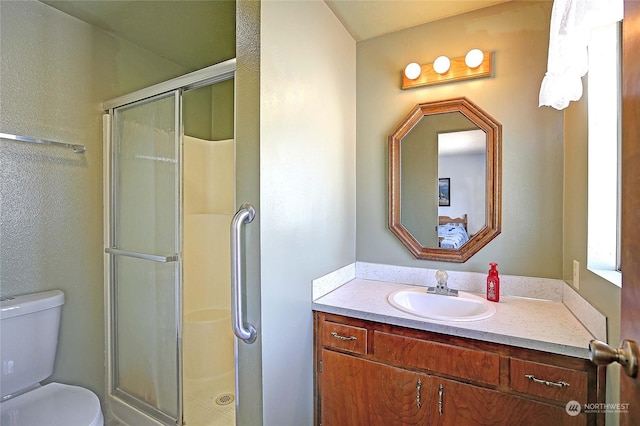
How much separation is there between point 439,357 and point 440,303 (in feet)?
1.31

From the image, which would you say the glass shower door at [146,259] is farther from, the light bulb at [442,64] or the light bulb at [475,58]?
the light bulb at [475,58]

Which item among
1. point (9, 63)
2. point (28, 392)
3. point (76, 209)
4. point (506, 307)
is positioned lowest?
point (28, 392)

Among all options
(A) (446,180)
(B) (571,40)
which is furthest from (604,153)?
(A) (446,180)

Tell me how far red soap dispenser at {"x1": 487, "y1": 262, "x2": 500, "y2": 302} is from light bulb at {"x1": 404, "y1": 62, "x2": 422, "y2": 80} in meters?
1.18

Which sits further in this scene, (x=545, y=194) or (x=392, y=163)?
(x=392, y=163)

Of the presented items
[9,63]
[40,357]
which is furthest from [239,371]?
[9,63]

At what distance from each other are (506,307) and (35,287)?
7.52ft

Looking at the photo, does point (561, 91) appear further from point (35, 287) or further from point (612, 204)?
point (35, 287)

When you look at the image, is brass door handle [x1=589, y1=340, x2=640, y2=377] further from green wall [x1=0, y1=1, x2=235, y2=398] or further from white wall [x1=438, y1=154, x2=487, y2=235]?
green wall [x1=0, y1=1, x2=235, y2=398]

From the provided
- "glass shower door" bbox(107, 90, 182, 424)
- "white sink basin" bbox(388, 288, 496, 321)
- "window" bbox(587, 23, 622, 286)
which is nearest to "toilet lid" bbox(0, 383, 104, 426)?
"glass shower door" bbox(107, 90, 182, 424)

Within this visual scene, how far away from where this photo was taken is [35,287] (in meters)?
1.44

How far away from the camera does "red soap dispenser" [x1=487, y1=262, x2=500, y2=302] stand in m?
1.53

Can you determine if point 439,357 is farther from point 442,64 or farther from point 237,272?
point 442,64

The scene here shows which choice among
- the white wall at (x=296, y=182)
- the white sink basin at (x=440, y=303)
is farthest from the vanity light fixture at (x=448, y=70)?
the white sink basin at (x=440, y=303)
